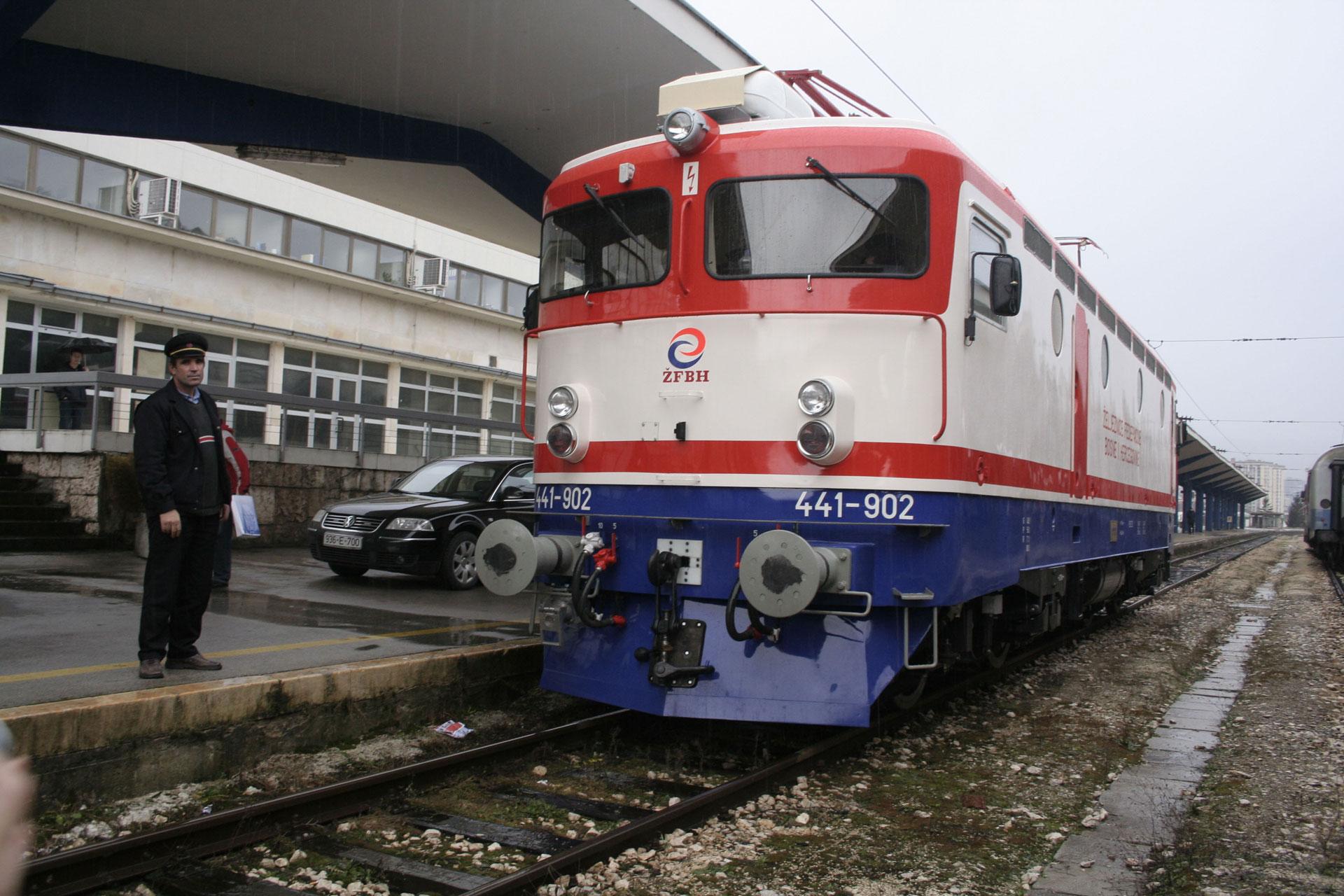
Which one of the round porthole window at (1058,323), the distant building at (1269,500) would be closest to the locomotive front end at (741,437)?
the round porthole window at (1058,323)

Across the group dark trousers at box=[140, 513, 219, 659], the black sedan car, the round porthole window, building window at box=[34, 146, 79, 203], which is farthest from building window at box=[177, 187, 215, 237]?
the round porthole window

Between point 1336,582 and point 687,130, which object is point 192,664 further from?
point 1336,582

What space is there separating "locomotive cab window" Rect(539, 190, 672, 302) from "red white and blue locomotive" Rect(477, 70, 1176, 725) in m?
0.02

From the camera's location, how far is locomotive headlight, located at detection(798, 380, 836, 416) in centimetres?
559

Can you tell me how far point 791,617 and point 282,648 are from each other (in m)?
3.35

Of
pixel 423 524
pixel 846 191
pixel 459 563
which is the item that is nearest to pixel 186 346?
pixel 846 191

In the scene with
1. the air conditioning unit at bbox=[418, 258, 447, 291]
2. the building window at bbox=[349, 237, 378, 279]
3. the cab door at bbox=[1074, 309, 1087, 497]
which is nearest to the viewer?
the cab door at bbox=[1074, 309, 1087, 497]

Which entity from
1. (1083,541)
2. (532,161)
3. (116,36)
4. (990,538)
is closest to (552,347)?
(990,538)

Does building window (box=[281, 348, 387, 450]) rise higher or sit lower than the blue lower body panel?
higher

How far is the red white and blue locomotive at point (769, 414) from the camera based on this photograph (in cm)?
565

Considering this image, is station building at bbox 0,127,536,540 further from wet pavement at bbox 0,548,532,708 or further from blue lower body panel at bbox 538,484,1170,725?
blue lower body panel at bbox 538,484,1170,725

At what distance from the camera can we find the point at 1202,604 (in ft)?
55.7

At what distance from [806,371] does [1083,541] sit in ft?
14.7

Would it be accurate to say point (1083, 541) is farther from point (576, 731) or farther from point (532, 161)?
point (532, 161)
